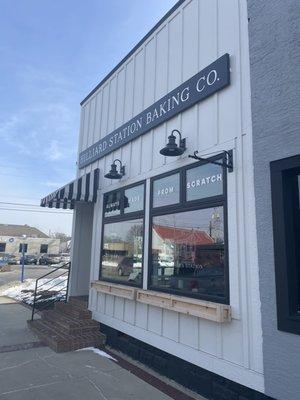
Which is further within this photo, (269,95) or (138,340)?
(138,340)

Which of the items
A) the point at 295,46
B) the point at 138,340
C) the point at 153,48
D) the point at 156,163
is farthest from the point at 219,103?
the point at 138,340

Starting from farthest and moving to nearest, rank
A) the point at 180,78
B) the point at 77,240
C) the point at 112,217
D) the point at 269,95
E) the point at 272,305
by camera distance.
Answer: the point at 77,240 → the point at 112,217 → the point at 180,78 → the point at 269,95 → the point at 272,305

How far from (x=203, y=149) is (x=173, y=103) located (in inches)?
47.4

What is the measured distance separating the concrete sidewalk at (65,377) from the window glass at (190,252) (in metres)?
1.44

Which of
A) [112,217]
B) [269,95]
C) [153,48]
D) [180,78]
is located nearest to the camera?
[269,95]

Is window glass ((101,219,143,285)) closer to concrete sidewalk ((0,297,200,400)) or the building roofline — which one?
concrete sidewalk ((0,297,200,400))

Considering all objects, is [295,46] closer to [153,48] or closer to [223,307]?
[223,307]

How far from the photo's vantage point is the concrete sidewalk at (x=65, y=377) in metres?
4.59

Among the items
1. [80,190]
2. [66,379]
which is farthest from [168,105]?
[66,379]

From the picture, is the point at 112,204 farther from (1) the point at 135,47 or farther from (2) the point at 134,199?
(1) the point at 135,47

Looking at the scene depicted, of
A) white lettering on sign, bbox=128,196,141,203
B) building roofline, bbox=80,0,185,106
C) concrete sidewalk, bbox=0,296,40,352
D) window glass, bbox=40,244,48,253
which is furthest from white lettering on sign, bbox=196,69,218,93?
window glass, bbox=40,244,48,253

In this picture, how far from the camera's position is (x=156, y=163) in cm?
603

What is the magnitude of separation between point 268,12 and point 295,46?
675 mm

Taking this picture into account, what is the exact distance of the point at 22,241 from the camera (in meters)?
54.3
